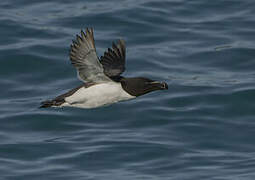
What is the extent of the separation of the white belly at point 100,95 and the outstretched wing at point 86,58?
0.15 metres

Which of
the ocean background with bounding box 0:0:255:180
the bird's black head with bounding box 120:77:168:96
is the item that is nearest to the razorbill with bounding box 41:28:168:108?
the bird's black head with bounding box 120:77:168:96

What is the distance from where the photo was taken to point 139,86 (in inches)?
493

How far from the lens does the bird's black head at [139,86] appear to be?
40.7ft

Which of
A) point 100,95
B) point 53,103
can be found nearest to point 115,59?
point 100,95

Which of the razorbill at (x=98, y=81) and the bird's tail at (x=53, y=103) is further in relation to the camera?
the bird's tail at (x=53, y=103)

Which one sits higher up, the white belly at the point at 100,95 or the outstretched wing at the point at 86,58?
the outstretched wing at the point at 86,58

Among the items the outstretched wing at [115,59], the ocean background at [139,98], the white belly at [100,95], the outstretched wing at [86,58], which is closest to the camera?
the outstretched wing at [86,58]

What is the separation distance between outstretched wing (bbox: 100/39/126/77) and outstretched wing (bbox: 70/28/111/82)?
41 cm

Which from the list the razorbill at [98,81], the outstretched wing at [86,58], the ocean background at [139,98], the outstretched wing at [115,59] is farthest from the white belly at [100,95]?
the ocean background at [139,98]

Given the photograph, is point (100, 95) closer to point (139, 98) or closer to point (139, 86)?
point (139, 86)

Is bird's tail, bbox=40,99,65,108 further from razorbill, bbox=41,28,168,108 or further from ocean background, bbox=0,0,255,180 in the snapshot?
ocean background, bbox=0,0,255,180

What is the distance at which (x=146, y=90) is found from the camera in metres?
12.5

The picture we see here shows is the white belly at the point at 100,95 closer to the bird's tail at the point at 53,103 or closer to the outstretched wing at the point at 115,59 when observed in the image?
the bird's tail at the point at 53,103

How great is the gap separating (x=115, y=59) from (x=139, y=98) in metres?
6.03
